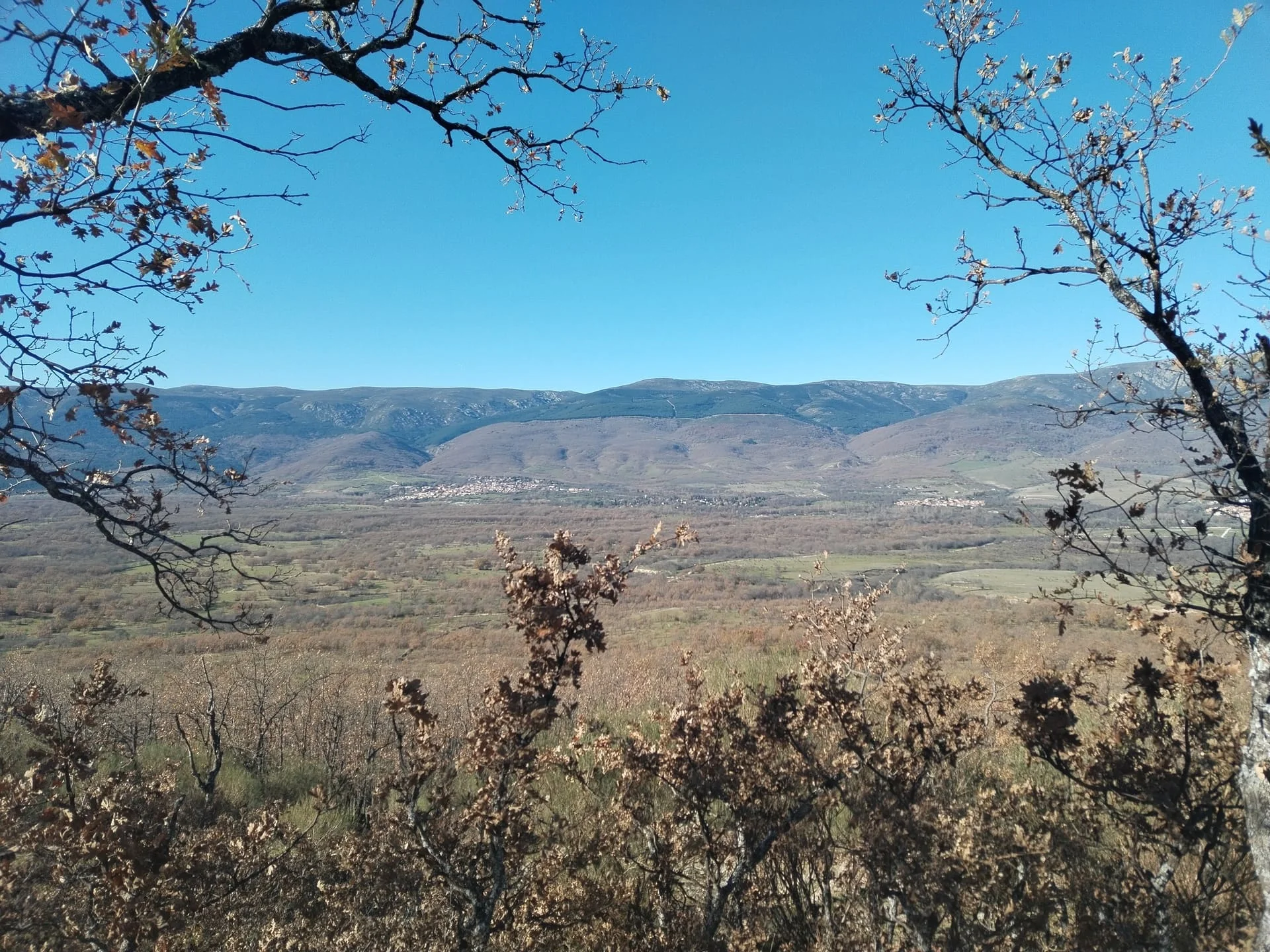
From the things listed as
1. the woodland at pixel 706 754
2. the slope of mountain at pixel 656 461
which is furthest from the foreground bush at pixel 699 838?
the slope of mountain at pixel 656 461

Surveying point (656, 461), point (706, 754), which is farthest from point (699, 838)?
point (656, 461)

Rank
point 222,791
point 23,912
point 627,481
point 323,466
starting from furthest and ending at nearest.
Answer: point 323,466, point 627,481, point 222,791, point 23,912

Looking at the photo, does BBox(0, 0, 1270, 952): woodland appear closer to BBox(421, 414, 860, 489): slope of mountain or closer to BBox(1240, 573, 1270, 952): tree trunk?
BBox(1240, 573, 1270, 952): tree trunk

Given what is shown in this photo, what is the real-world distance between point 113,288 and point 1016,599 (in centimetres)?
3191

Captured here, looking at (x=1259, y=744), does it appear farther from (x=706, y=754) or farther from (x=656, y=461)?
(x=656, y=461)

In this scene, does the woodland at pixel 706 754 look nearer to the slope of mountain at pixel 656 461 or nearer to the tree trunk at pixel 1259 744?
the tree trunk at pixel 1259 744

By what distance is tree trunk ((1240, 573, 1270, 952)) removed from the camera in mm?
2275

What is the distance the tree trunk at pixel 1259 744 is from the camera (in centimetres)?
228

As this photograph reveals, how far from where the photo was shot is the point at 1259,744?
2.34 metres

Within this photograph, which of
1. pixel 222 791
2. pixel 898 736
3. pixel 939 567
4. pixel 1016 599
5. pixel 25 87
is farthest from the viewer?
pixel 939 567

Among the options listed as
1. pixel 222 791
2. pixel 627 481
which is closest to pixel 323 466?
pixel 627 481

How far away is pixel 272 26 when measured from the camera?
2830 millimetres

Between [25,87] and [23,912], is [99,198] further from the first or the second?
[23,912]

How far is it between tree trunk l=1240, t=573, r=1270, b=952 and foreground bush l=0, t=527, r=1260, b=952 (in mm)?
333
